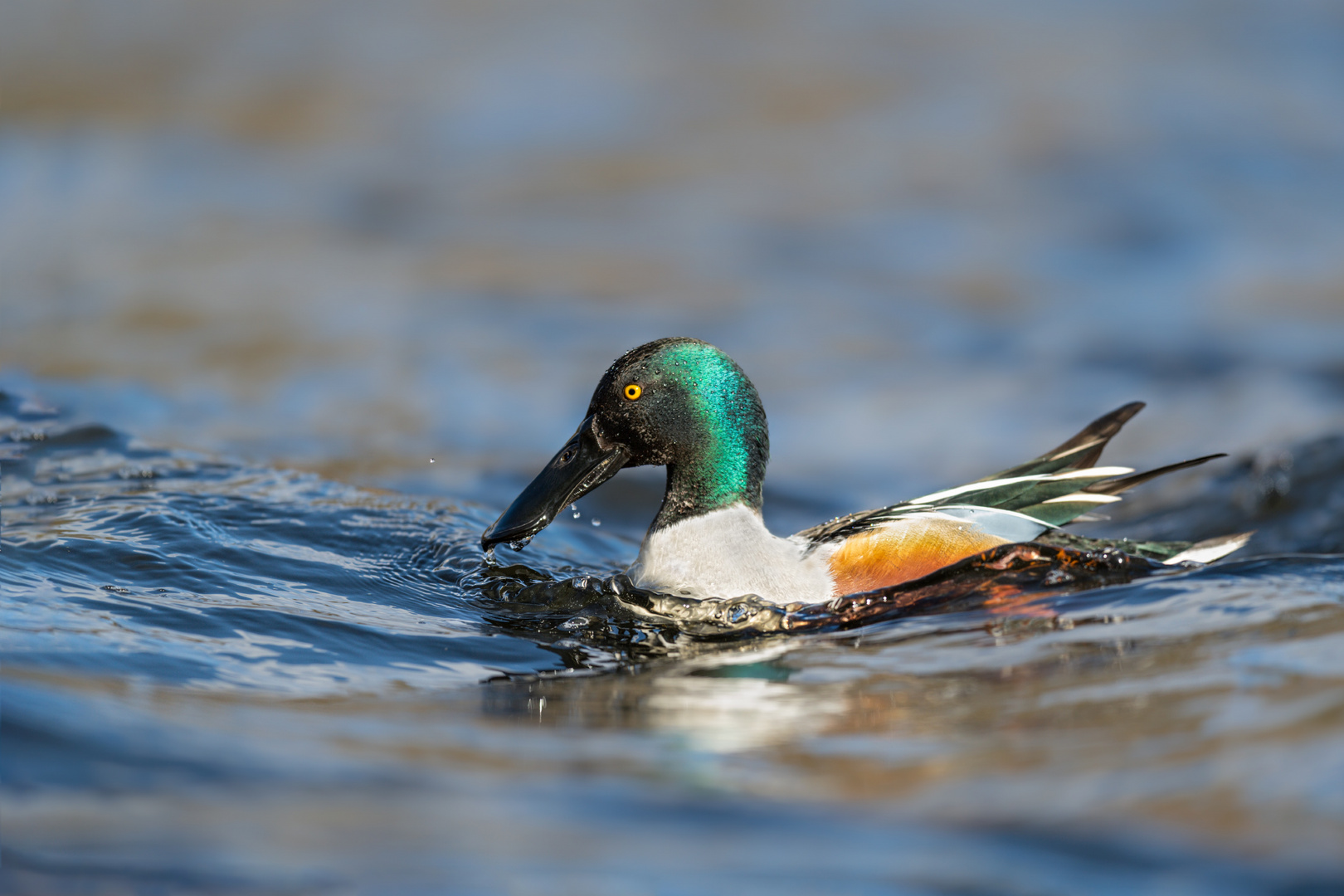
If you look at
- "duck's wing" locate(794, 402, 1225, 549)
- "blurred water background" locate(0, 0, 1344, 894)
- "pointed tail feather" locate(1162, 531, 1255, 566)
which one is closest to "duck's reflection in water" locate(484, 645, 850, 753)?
"blurred water background" locate(0, 0, 1344, 894)

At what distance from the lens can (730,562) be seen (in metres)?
5.25

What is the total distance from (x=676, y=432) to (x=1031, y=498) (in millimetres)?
1378

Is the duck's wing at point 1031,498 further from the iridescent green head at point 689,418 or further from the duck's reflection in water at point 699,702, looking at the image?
the duck's reflection in water at point 699,702

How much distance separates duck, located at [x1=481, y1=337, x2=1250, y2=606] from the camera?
525 centimetres

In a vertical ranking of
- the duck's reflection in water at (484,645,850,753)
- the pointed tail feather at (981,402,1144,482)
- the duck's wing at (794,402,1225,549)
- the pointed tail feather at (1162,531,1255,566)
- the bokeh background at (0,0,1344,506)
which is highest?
the bokeh background at (0,0,1344,506)

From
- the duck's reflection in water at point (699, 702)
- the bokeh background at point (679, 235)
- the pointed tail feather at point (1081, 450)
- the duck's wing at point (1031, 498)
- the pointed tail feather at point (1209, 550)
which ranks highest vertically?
the bokeh background at point (679, 235)

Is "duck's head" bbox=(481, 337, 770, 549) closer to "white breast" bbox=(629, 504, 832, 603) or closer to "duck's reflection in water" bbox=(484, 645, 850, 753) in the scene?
"white breast" bbox=(629, 504, 832, 603)

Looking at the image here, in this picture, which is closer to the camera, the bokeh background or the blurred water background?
the blurred water background

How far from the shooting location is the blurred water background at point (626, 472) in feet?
10.8

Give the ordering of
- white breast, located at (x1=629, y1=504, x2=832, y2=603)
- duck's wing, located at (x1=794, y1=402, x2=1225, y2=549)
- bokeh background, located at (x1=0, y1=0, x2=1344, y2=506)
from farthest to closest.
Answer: bokeh background, located at (x1=0, y1=0, x2=1344, y2=506) → duck's wing, located at (x1=794, y1=402, x2=1225, y2=549) → white breast, located at (x1=629, y1=504, x2=832, y2=603)

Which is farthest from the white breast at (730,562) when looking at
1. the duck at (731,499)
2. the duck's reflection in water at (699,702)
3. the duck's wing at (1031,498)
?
the duck's reflection in water at (699,702)

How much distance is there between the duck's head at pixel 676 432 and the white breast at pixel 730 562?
93 millimetres

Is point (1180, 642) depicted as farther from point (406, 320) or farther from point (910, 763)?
point (406, 320)

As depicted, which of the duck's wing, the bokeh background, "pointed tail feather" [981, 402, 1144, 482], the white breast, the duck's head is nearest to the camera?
the white breast
